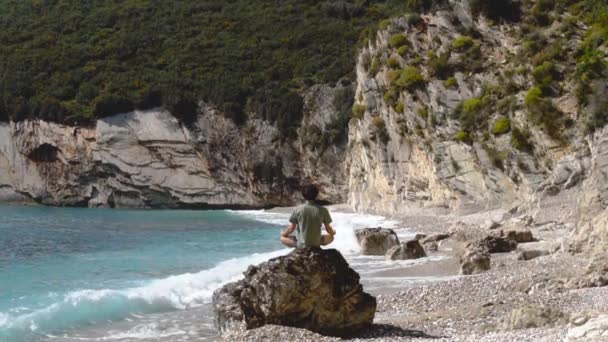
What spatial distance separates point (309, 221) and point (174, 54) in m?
71.2

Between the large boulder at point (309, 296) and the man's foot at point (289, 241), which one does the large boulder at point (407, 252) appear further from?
the man's foot at point (289, 241)

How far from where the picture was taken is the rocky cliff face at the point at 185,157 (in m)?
65.6

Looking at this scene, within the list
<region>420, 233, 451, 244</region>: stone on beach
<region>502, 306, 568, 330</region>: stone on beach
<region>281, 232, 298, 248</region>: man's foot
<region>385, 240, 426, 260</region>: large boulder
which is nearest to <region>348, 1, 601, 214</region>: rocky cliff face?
<region>420, 233, 451, 244</region>: stone on beach

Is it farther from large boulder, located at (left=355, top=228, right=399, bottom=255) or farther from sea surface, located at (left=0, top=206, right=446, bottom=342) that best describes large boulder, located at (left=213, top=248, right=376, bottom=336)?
large boulder, located at (left=355, top=228, right=399, bottom=255)

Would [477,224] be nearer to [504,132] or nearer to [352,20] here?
[504,132]

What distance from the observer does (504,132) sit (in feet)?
101

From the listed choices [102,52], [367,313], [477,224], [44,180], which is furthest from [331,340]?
[102,52]

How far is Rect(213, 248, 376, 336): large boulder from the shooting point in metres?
9.75

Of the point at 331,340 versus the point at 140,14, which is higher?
the point at 140,14

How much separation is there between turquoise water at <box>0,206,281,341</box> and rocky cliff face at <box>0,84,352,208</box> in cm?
2323

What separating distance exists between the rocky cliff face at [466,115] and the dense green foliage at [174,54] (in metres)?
21.3

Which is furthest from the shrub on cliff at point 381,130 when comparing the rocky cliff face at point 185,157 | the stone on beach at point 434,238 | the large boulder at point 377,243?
the large boulder at point 377,243

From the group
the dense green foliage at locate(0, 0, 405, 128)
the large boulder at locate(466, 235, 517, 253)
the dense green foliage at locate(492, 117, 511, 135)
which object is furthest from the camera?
the dense green foliage at locate(0, 0, 405, 128)

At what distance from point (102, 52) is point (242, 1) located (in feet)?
73.5
